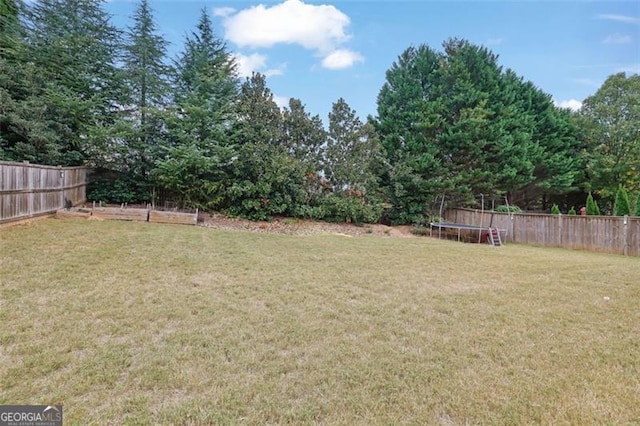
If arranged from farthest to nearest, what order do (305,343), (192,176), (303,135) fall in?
(303,135), (192,176), (305,343)

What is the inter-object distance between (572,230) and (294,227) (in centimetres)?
1019

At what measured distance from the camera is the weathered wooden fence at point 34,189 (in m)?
7.07

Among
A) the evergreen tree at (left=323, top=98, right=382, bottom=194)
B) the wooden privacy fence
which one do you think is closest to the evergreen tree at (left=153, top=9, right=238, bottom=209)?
the evergreen tree at (left=323, top=98, right=382, bottom=194)

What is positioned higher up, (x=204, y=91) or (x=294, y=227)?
(x=204, y=91)

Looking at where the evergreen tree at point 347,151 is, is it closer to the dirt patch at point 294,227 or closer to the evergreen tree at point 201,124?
the dirt patch at point 294,227

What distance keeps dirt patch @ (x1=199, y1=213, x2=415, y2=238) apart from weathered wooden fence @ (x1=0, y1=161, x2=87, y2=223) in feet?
13.2

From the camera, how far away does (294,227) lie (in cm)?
1243

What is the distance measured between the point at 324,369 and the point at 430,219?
14534 millimetres

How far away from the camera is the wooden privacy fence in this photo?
1025 cm

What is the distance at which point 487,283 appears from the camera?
5320 millimetres

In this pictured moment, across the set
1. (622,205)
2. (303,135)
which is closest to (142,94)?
(303,135)

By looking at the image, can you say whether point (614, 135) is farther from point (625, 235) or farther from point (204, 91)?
point (204, 91)

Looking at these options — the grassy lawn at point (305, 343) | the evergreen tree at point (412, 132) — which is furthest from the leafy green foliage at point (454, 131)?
the grassy lawn at point (305, 343)

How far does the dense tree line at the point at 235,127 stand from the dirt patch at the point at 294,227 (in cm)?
44
